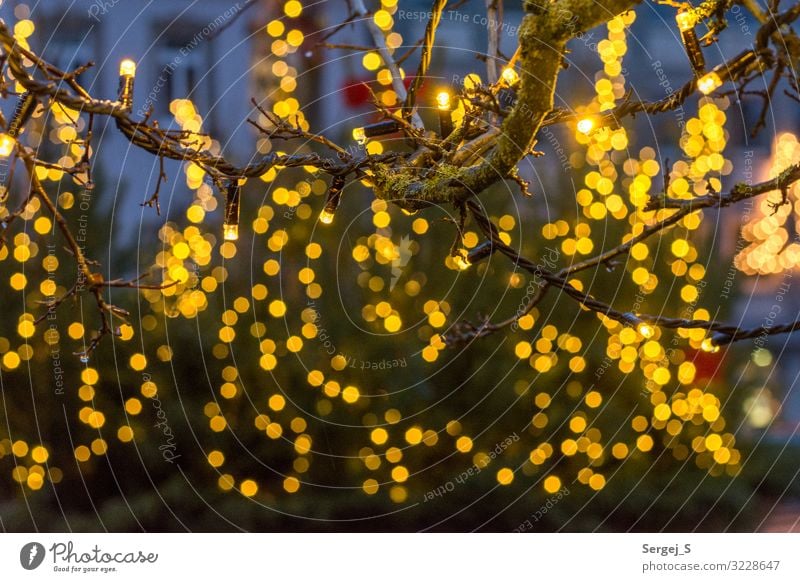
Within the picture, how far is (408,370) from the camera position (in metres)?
1.28

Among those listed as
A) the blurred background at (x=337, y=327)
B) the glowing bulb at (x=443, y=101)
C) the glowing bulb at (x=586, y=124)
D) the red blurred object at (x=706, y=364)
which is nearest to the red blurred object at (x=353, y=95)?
the blurred background at (x=337, y=327)

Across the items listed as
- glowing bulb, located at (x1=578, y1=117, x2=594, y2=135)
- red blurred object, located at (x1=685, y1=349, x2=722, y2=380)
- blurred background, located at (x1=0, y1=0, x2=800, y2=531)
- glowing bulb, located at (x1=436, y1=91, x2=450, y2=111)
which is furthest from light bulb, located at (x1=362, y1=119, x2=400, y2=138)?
red blurred object, located at (x1=685, y1=349, x2=722, y2=380)

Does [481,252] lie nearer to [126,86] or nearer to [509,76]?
[509,76]

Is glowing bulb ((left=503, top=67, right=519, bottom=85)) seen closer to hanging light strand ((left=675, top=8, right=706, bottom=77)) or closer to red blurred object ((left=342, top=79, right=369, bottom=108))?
hanging light strand ((left=675, top=8, right=706, bottom=77))

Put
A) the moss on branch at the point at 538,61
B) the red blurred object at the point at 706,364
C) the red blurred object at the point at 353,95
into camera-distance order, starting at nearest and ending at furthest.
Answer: the moss on branch at the point at 538,61 → the red blurred object at the point at 353,95 → the red blurred object at the point at 706,364

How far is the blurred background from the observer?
125cm

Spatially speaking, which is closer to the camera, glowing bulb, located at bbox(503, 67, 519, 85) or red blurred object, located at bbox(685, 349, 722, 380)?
glowing bulb, located at bbox(503, 67, 519, 85)

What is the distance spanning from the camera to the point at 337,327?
128cm

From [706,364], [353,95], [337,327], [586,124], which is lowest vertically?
[706,364]

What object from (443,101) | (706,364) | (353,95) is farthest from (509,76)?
(706,364)

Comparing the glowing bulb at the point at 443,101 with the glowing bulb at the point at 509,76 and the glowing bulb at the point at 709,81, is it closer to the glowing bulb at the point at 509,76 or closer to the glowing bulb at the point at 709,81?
the glowing bulb at the point at 509,76

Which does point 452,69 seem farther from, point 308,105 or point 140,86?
point 140,86

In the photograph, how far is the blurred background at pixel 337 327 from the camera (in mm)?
1247

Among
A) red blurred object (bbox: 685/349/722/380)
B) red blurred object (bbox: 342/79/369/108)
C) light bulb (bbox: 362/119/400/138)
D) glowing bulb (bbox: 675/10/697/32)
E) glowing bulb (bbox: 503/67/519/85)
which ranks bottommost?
red blurred object (bbox: 685/349/722/380)
